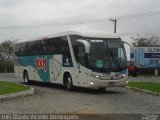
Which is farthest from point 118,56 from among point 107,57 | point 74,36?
point 74,36

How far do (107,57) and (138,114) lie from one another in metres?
8.58

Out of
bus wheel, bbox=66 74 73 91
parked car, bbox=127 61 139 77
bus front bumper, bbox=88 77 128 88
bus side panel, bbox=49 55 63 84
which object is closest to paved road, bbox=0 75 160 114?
bus front bumper, bbox=88 77 128 88

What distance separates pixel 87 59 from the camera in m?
22.2

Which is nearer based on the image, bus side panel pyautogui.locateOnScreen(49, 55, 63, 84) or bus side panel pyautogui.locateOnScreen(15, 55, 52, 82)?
→ bus side panel pyautogui.locateOnScreen(49, 55, 63, 84)

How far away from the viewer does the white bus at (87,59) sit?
22.2m

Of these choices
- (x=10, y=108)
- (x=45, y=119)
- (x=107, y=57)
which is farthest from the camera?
(x=107, y=57)

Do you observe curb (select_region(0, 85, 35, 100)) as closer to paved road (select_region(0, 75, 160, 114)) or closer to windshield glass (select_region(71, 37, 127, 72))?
paved road (select_region(0, 75, 160, 114))

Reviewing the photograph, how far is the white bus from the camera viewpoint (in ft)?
72.7

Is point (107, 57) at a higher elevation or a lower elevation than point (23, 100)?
higher

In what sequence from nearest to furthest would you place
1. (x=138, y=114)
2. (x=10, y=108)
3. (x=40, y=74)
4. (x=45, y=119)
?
(x=45, y=119)
(x=138, y=114)
(x=10, y=108)
(x=40, y=74)

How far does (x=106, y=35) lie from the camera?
914 inches

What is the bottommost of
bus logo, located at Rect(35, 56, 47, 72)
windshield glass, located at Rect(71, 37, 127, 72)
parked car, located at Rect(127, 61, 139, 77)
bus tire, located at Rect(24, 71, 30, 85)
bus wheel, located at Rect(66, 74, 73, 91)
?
parked car, located at Rect(127, 61, 139, 77)

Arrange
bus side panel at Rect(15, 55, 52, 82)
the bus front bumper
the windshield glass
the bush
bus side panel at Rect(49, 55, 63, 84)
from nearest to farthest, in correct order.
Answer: the bus front bumper
the windshield glass
bus side panel at Rect(49, 55, 63, 84)
bus side panel at Rect(15, 55, 52, 82)
the bush

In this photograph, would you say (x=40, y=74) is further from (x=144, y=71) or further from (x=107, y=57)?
(x=144, y=71)
